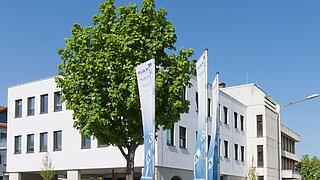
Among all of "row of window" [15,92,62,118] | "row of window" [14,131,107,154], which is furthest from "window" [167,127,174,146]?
"row of window" [15,92,62,118]

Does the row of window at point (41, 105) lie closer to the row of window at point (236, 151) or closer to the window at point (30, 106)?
the window at point (30, 106)

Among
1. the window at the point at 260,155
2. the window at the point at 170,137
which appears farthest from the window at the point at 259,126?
the window at the point at 170,137

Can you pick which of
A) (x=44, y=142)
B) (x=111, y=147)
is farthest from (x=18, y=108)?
(x=111, y=147)

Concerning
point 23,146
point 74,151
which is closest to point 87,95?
point 74,151

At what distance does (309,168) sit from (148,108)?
64.2m

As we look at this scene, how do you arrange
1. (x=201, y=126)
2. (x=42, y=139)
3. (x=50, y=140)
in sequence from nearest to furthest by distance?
(x=201, y=126) < (x=50, y=140) < (x=42, y=139)

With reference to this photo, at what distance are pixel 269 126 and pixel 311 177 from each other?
26.5m

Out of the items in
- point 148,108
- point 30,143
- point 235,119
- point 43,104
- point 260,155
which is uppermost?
point 43,104

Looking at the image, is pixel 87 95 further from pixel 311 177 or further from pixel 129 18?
pixel 311 177

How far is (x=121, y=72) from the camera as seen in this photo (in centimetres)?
1798

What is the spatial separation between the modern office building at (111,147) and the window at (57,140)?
0.26ft

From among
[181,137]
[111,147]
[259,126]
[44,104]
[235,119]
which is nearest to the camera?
[111,147]

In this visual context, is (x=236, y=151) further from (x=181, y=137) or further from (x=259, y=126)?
(x=181, y=137)

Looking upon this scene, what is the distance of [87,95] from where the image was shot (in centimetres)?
1816
